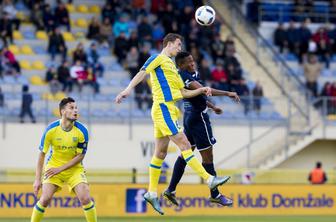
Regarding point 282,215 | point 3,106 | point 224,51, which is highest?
point 224,51

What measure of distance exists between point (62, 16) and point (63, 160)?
16068 millimetres

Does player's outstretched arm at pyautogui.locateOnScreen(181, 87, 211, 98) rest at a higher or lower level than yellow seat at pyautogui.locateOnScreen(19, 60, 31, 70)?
lower

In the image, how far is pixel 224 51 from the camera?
32125mm

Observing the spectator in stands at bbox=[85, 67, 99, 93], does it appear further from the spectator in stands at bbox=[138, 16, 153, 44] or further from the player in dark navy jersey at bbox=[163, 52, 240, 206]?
the player in dark navy jersey at bbox=[163, 52, 240, 206]

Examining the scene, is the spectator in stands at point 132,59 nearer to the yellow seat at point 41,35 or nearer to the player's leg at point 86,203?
the yellow seat at point 41,35

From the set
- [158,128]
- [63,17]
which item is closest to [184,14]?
[63,17]

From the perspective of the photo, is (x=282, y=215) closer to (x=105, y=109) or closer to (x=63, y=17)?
(x=105, y=109)

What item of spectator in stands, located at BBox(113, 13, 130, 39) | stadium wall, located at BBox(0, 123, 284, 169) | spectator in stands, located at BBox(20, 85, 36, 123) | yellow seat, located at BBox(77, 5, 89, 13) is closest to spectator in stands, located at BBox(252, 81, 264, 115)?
stadium wall, located at BBox(0, 123, 284, 169)

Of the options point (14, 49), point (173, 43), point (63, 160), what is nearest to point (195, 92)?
point (173, 43)

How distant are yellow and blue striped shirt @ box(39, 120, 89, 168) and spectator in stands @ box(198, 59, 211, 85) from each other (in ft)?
49.6

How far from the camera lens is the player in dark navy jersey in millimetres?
16344

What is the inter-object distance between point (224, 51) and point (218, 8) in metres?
2.50

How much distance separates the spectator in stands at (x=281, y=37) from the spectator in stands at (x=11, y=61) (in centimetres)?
857

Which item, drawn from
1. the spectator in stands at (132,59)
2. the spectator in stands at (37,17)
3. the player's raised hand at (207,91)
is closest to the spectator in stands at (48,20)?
the spectator in stands at (37,17)
